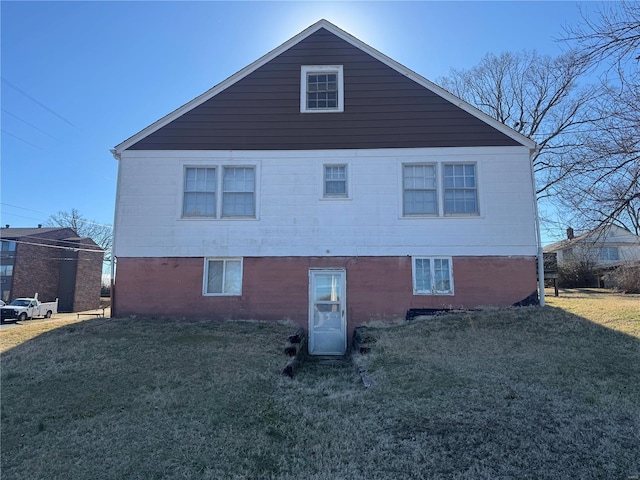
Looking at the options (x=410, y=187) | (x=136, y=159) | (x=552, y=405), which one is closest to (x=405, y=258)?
(x=410, y=187)

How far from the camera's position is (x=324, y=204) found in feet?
37.6

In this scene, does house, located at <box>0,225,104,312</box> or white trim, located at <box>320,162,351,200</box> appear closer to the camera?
white trim, located at <box>320,162,351,200</box>

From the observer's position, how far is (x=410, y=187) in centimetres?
1159

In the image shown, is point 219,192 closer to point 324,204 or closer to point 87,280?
point 324,204

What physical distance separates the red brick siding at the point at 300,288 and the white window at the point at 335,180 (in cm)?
187

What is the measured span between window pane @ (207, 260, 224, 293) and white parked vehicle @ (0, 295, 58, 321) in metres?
25.2

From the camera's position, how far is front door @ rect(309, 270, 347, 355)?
435 inches

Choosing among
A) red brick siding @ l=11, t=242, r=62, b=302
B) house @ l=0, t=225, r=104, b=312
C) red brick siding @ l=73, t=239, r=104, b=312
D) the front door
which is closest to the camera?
the front door

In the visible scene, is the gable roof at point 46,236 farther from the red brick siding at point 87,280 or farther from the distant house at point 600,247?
the distant house at point 600,247

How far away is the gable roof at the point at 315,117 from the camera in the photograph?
38.2 ft

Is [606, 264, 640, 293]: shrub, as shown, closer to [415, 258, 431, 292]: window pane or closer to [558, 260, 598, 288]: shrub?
[558, 260, 598, 288]: shrub

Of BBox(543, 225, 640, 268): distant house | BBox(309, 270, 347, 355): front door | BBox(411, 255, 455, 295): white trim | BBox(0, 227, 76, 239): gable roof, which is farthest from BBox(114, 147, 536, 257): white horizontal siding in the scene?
BBox(0, 227, 76, 239): gable roof

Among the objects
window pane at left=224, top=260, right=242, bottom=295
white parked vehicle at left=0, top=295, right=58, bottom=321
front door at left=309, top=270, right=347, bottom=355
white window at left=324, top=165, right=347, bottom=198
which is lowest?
white parked vehicle at left=0, top=295, right=58, bottom=321

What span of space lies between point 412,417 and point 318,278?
643 centimetres
